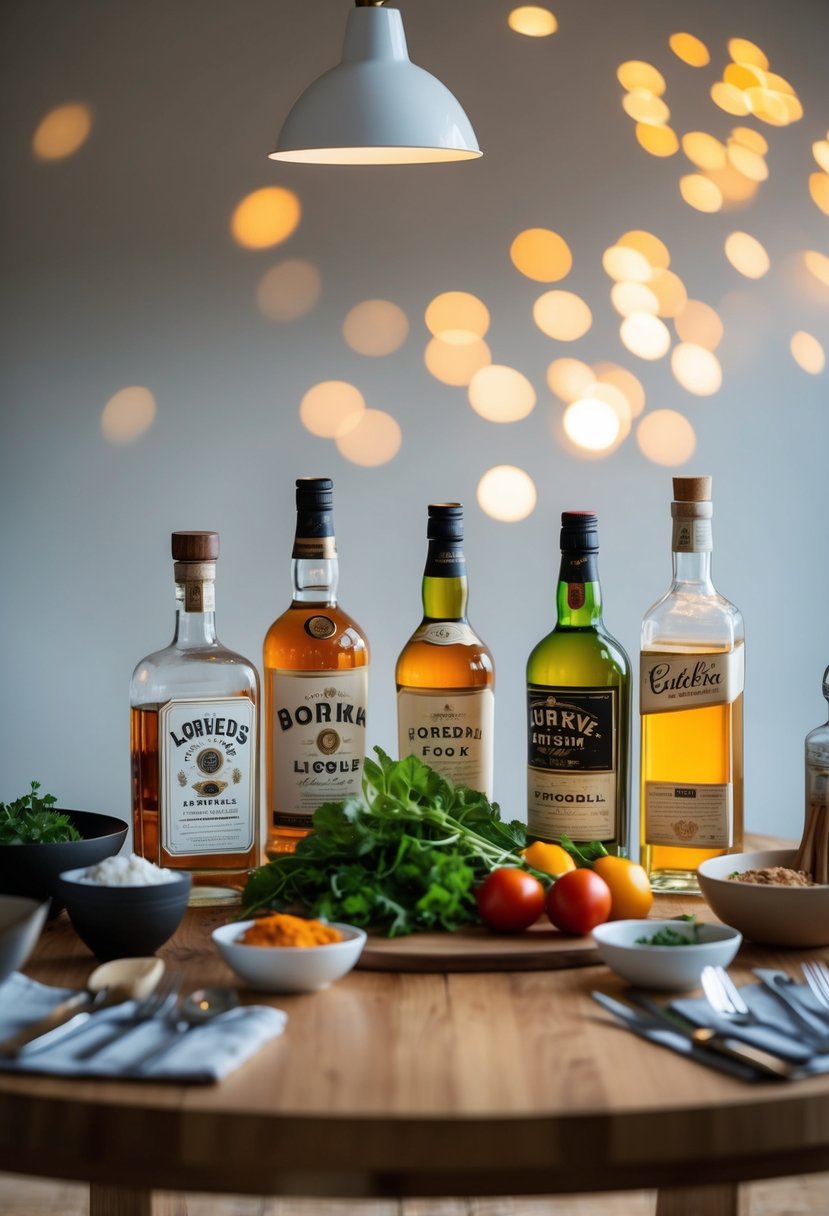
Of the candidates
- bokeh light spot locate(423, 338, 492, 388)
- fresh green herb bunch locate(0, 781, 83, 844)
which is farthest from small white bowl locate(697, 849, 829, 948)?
bokeh light spot locate(423, 338, 492, 388)

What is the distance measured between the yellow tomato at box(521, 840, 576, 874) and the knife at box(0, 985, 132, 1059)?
44 centimetres

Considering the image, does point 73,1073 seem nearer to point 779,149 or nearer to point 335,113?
point 335,113

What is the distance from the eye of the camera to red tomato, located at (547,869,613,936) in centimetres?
120

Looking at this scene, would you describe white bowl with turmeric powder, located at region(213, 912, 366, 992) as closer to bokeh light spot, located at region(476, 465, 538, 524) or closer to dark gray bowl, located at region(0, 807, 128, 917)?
dark gray bowl, located at region(0, 807, 128, 917)

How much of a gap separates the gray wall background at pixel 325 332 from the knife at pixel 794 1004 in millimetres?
1386

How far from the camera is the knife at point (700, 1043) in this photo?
35.2 inches

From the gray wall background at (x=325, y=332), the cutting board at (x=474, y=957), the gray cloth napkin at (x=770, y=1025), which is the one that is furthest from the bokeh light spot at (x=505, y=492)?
the gray cloth napkin at (x=770, y=1025)

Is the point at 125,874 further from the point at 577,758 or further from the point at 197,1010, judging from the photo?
the point at 577,758

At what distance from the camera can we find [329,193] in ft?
7.75

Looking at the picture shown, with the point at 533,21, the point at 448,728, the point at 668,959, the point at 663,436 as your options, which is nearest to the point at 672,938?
the point at 668,959

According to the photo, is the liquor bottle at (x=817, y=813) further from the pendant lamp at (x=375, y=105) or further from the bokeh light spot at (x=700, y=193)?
the bokeh light spot at (x=700, y=193)

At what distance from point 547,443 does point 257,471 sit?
1.78 feet

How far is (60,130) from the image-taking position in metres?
2.27

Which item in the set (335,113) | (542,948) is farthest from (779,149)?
(542,948)
